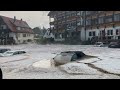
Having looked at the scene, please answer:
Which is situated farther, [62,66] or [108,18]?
[108,18]

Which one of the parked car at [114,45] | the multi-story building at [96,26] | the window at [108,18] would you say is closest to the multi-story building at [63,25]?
the multi-story building at [96,26]

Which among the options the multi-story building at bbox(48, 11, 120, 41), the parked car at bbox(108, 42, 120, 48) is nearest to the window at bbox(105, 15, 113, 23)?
the multi-story building at bbox(48, 11, 120, 41)

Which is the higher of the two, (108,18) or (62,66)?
(108,18)

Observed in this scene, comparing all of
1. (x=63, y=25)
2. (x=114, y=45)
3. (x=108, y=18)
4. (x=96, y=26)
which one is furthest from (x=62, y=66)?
(x=96, y=26)

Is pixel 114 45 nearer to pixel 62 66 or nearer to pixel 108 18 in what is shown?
pixel 108 18

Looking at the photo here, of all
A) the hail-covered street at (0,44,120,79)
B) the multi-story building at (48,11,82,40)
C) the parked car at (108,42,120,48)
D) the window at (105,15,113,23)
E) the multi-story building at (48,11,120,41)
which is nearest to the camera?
the hail-covered street at (0,44,120,79)

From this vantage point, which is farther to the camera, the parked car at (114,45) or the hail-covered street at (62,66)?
the parked car at (114,45)

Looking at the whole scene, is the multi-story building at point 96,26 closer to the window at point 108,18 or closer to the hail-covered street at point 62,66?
the window at point 108,18

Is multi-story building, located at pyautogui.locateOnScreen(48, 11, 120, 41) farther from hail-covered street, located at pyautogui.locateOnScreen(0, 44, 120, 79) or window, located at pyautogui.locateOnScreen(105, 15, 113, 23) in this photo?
hail-covered street, located at pyautogui.locateOnScreen(0, 44, 120, 79)

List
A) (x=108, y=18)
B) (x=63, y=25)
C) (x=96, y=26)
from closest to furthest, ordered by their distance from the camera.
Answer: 1. (x=63, y=25)
2. (x=108, y=18)
3. (x=96, y=26)

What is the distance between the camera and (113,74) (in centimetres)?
1140
